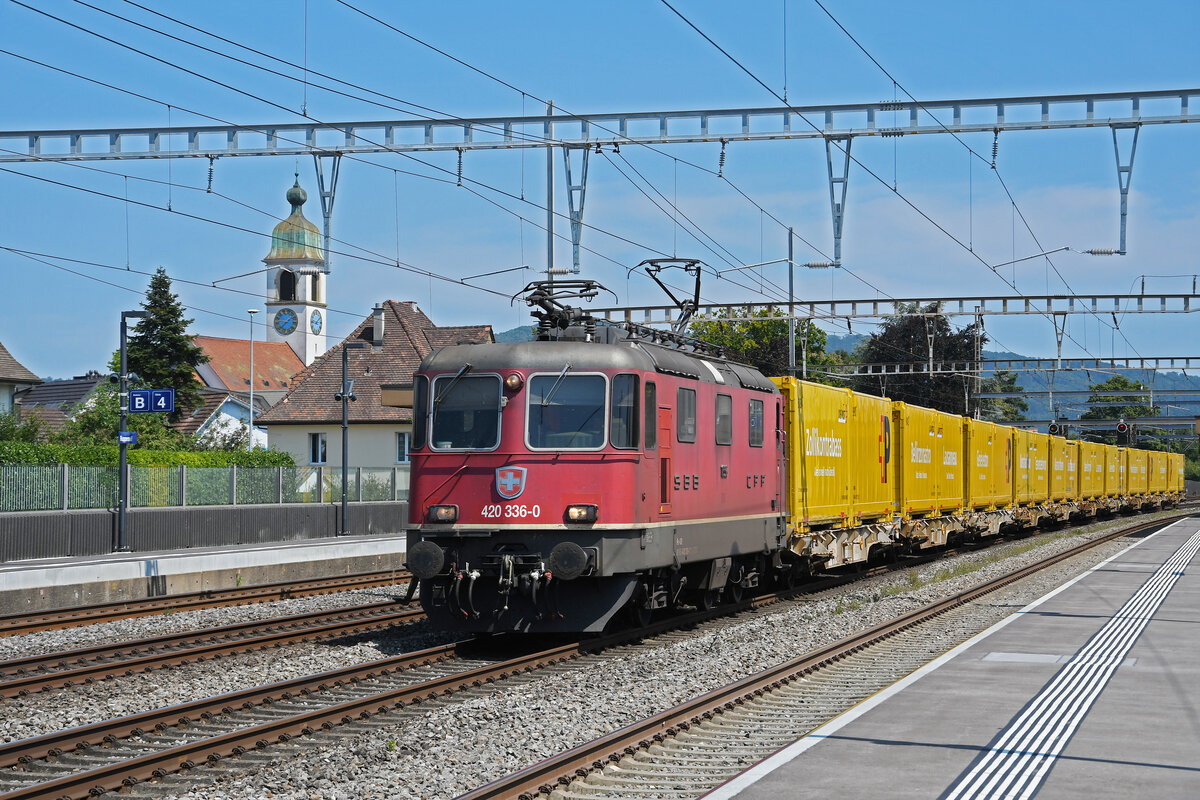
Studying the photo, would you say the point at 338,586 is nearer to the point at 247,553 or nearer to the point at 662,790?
the point at 247,553

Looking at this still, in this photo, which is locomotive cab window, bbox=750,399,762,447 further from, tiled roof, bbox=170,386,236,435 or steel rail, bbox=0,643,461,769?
tiled roof, bbox=170,386,236,435

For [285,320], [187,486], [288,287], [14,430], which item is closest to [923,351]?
[14,430]

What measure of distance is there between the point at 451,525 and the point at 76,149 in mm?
11937

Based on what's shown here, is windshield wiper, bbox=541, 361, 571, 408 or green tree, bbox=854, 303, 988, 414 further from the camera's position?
green tree, bbox=854, 303, 988, 414

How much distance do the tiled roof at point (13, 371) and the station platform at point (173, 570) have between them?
27.5 metres

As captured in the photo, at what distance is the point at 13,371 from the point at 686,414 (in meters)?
45.7

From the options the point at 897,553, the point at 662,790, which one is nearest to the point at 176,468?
the point at 897,553

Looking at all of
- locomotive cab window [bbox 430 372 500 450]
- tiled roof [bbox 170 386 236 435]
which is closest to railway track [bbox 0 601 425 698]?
locomotive cab window [bbox 430 372 500 450]

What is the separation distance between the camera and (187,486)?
29609 millimetres

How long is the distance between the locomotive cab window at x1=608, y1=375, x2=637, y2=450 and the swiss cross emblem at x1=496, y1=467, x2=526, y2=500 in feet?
3.52

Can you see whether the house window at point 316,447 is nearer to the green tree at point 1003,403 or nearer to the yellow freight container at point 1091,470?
the yellow freight container at point 1091,470

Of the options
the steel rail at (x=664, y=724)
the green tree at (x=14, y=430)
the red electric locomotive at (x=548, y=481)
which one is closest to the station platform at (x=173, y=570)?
the red electric locomotive at (x=548, y=481)

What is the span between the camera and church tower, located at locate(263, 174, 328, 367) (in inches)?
4934

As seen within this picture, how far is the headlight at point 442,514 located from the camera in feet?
46.0
